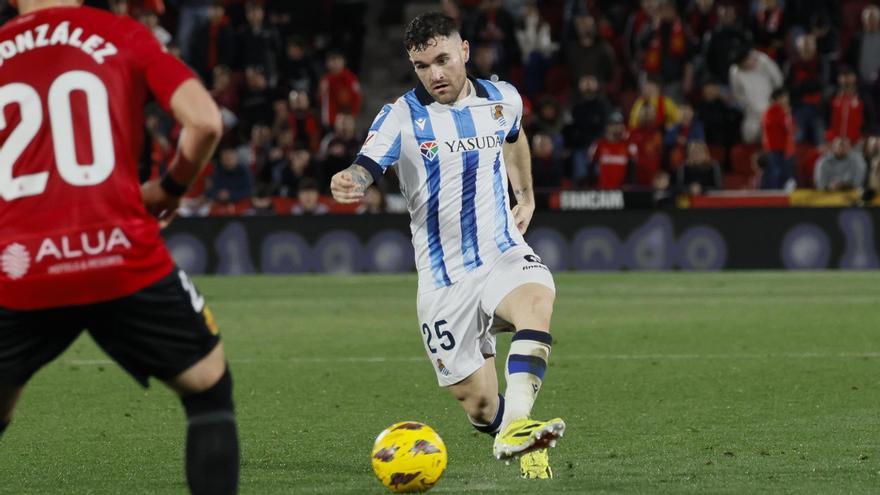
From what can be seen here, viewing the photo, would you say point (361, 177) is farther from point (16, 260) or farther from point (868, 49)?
point (868, 49)

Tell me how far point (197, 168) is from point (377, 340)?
7.96m

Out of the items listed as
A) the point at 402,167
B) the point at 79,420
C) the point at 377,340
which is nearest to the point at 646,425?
the point at 402,167

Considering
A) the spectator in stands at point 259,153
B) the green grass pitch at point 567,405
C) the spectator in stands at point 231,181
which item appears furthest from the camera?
the spectator in stands at point 259,153

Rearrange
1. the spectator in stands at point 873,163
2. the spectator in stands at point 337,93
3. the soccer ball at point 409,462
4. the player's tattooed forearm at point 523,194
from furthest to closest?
the spectator in stands at point 337,93
the spectator in stands at point 873,163
the player's tattooed forearm at point 523,194
the soccer ball at point 409,462

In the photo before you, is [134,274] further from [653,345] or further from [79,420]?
[653,345]

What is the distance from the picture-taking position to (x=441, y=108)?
6.62m

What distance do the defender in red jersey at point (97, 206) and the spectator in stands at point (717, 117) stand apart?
17.2m

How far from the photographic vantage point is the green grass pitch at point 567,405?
620 centimetres

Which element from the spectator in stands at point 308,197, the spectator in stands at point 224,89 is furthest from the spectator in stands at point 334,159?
the spectator in stands at point 224,89

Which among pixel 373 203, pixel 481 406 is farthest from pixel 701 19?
pixel 481 406

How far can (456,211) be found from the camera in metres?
6.57

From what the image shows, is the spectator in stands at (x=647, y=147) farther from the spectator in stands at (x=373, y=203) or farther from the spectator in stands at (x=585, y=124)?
the spectator in stands at (x=373, y=203)

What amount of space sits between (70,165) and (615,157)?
53.5ft

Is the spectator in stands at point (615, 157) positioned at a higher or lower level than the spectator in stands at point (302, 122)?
lower
